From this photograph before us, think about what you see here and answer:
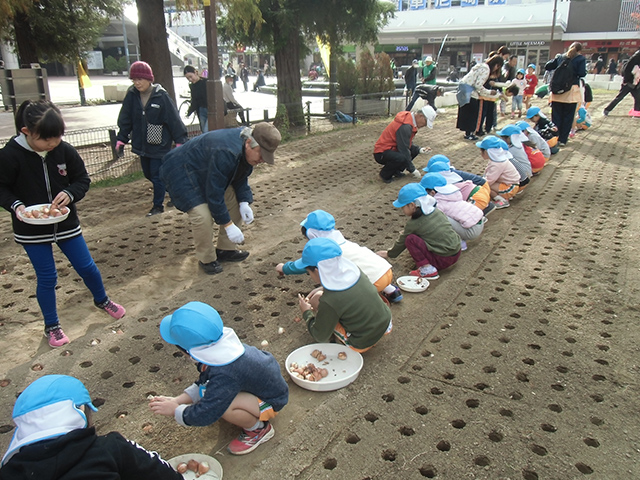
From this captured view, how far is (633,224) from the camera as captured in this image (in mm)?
6078

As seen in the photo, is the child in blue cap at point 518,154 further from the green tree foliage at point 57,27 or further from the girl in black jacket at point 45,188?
the green tree foliage at point 57,27

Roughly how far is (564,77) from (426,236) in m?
7.01

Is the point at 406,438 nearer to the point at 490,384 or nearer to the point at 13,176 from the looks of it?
the point at 490,384

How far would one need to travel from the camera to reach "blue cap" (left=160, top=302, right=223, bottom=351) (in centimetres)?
238

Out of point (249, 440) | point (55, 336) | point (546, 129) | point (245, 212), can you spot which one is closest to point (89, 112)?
point (546, 129)

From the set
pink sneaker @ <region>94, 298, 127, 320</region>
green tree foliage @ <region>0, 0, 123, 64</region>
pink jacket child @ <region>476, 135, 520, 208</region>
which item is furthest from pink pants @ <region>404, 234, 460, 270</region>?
green tree foliage @ <region>0, 0, 123, 64</region>

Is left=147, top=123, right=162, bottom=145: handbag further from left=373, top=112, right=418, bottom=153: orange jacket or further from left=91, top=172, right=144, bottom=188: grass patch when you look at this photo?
left=373, top=112, right=418, bottom=153: orange jacket

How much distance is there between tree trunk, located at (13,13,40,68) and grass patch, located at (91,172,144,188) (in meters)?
4.60

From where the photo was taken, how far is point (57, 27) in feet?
37.7

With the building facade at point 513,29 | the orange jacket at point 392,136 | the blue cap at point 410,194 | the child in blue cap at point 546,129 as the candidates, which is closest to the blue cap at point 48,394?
the blue cap at point 410,194

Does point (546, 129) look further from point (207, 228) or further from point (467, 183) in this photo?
point (207, 228)

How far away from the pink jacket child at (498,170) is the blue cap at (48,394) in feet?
19.2

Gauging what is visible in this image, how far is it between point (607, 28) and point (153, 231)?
43.4m

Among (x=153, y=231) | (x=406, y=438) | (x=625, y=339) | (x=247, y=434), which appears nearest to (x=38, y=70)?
(x=153, y=231)
